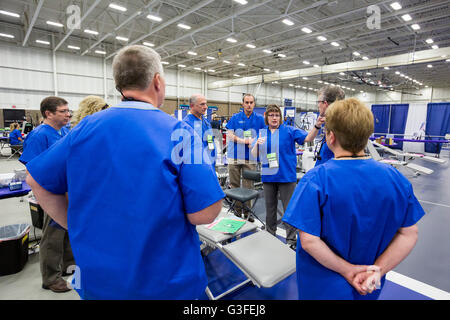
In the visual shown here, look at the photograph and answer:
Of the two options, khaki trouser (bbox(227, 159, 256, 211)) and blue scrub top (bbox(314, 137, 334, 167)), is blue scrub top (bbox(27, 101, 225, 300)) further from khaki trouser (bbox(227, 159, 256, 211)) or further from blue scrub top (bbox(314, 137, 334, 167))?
khaki trouser (bbox(227, 159, 256, 211))

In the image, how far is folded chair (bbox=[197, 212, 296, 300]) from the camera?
1.59 meters

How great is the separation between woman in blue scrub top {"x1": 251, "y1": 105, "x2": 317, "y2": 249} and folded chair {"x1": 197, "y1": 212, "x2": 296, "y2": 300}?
59 centimetres

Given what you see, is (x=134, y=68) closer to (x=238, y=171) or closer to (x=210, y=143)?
(x=210, y=143)

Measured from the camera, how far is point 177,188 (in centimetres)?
72

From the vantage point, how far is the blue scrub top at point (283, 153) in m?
2.50

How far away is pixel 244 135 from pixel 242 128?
14 centimetres

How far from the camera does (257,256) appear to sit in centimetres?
177

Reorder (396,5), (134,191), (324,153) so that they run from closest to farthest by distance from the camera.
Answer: (134,191) → (324,153) → (396,5)

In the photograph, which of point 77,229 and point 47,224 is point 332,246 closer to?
point 77,229

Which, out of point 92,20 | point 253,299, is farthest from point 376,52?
point 253,299

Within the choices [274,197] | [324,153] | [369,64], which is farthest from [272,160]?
[369,64]

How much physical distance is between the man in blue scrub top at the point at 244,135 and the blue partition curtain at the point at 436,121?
1165 centimetres

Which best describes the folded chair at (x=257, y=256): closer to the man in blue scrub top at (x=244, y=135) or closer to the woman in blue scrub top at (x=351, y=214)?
the woman in blue scrub top at (x=351, y=214)

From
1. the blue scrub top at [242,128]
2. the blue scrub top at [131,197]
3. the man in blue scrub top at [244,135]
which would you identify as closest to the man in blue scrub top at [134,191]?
the blue scrub top at [131,197]
